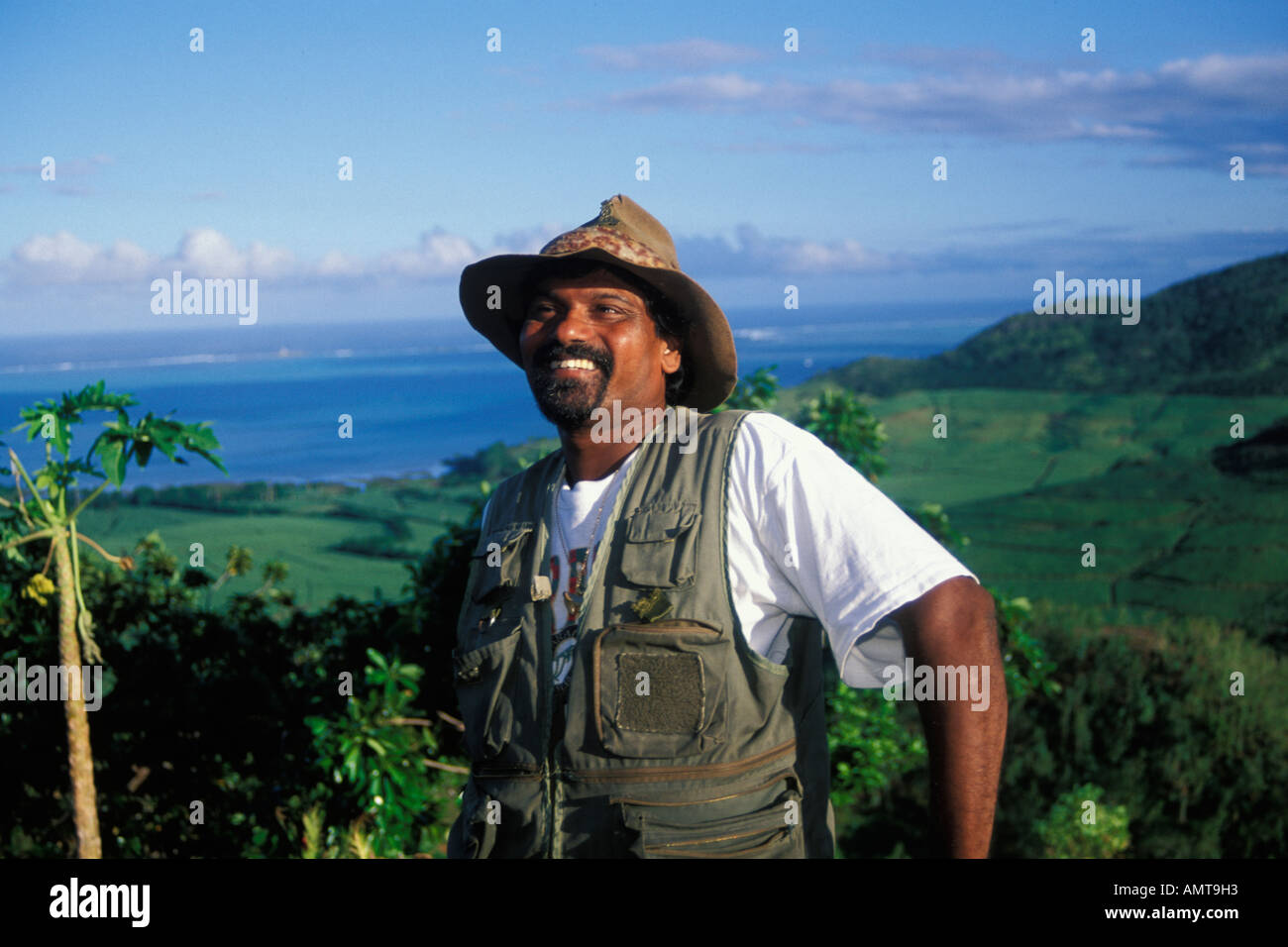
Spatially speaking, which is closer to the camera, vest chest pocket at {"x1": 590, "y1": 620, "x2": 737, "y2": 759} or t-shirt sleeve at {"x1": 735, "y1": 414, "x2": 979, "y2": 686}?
t-shirt sleeve at {"x1": 735, "y1": 414, "x2": 979, "y2": 686}

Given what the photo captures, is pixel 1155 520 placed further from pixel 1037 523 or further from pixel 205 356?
pixel 205 356

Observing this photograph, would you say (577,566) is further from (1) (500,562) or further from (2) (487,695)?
(2) (487,695)

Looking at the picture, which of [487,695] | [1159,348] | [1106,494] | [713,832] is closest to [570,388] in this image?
[487,695]

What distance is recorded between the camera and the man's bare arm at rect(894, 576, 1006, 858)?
1956 millimetres

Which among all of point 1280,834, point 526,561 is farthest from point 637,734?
point 1280,834

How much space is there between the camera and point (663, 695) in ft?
7.29

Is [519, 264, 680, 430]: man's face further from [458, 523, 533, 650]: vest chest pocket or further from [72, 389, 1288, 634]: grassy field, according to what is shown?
[72, 389, 1288, 634]: grassy field

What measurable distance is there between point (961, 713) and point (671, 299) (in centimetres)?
144

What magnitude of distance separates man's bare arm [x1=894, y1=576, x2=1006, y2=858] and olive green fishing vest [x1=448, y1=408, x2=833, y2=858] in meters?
0.37

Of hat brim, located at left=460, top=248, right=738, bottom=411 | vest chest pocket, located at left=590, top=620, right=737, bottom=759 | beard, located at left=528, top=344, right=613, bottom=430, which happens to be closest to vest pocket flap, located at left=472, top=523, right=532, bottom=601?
beard, located at left=528, top=344, right=613, bottom=430

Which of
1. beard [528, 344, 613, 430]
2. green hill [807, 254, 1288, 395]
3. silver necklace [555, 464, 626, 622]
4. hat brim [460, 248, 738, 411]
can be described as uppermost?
green hill [807, 254, 1288, 395]

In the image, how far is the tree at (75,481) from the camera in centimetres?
399

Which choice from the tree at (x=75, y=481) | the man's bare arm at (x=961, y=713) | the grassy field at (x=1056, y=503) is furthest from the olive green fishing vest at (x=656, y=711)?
the grassy field at (x=1056, y=503)

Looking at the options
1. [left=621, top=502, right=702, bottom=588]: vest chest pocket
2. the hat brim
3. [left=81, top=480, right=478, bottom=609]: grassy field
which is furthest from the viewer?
[left=81, top=480, right=478, bottom=609]: grassy field
